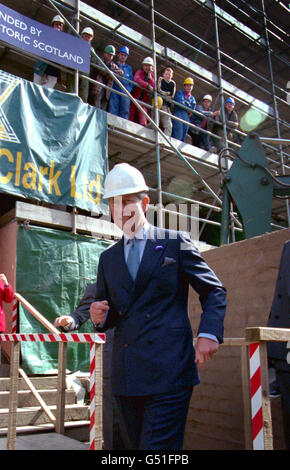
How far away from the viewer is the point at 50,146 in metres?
8.02

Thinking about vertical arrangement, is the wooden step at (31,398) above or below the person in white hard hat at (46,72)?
below

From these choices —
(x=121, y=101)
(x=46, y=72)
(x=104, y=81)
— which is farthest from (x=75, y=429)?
(x=104, y=81)

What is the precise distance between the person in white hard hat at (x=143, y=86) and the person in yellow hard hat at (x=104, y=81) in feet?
1.80

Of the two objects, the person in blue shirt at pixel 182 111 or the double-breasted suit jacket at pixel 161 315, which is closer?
the double-breasted suit jacket at pixel 161 315

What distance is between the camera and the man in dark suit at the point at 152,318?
6.18ft

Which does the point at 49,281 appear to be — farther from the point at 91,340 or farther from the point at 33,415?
the point at 91,340

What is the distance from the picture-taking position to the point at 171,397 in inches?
74.5

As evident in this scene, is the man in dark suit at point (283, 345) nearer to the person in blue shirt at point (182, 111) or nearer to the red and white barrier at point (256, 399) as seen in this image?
the red and white barrier at point (256, 399)

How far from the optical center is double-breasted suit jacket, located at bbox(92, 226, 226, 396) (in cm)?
192

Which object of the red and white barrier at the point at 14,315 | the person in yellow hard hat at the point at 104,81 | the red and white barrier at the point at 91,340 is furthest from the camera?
the person in yellow hard hat at the point at 104,81

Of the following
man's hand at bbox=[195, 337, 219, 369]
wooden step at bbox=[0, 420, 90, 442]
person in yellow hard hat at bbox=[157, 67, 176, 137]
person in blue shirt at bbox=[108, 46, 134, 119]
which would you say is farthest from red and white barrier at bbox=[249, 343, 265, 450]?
person in yellow hard hat at bbox=[157, 67, 176, 137]

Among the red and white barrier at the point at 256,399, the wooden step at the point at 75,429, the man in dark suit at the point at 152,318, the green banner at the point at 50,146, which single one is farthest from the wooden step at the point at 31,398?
the red and white barrier at the point at 256,399

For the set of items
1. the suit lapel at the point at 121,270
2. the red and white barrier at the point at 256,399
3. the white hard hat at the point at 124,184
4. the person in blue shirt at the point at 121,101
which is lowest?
the red and white barrier at the point at 256,399

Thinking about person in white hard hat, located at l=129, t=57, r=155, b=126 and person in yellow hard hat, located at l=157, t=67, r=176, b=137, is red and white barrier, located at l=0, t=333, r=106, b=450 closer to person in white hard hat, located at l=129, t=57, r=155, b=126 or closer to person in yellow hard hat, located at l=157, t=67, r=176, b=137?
person in white hard hat, located at l=129, t=57, r=155, b=126
